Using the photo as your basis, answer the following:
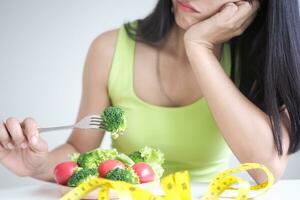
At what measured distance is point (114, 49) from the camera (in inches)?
59.4

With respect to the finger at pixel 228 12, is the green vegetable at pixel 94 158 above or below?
below

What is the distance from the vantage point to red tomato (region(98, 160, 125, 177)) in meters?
0.92

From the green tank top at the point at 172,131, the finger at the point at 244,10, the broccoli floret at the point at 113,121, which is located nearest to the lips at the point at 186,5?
the finger at the point at 244,10

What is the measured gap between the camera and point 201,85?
4.27ft

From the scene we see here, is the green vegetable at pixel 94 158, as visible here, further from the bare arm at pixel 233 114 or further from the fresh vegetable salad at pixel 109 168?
the bare arm at pixel 233 114

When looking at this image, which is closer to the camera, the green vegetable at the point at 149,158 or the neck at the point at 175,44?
the green vegetable at the point at 149,158

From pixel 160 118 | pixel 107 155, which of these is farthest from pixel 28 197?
pixel 160 118

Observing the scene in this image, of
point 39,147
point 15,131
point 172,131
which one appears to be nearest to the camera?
point 15,131

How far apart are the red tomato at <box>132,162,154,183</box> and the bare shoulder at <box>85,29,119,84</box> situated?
0.57 m

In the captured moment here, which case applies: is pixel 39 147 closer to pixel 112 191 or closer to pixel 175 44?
pixel 112 191

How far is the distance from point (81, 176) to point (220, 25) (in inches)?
25.2

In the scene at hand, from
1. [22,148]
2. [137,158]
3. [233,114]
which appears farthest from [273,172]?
[22,148]

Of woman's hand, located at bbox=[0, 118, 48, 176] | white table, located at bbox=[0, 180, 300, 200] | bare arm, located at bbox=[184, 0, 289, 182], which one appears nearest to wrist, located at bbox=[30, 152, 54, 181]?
woman's hand, located at bbox=[0, 118, 48, 176]

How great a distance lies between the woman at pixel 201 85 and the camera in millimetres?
1273
